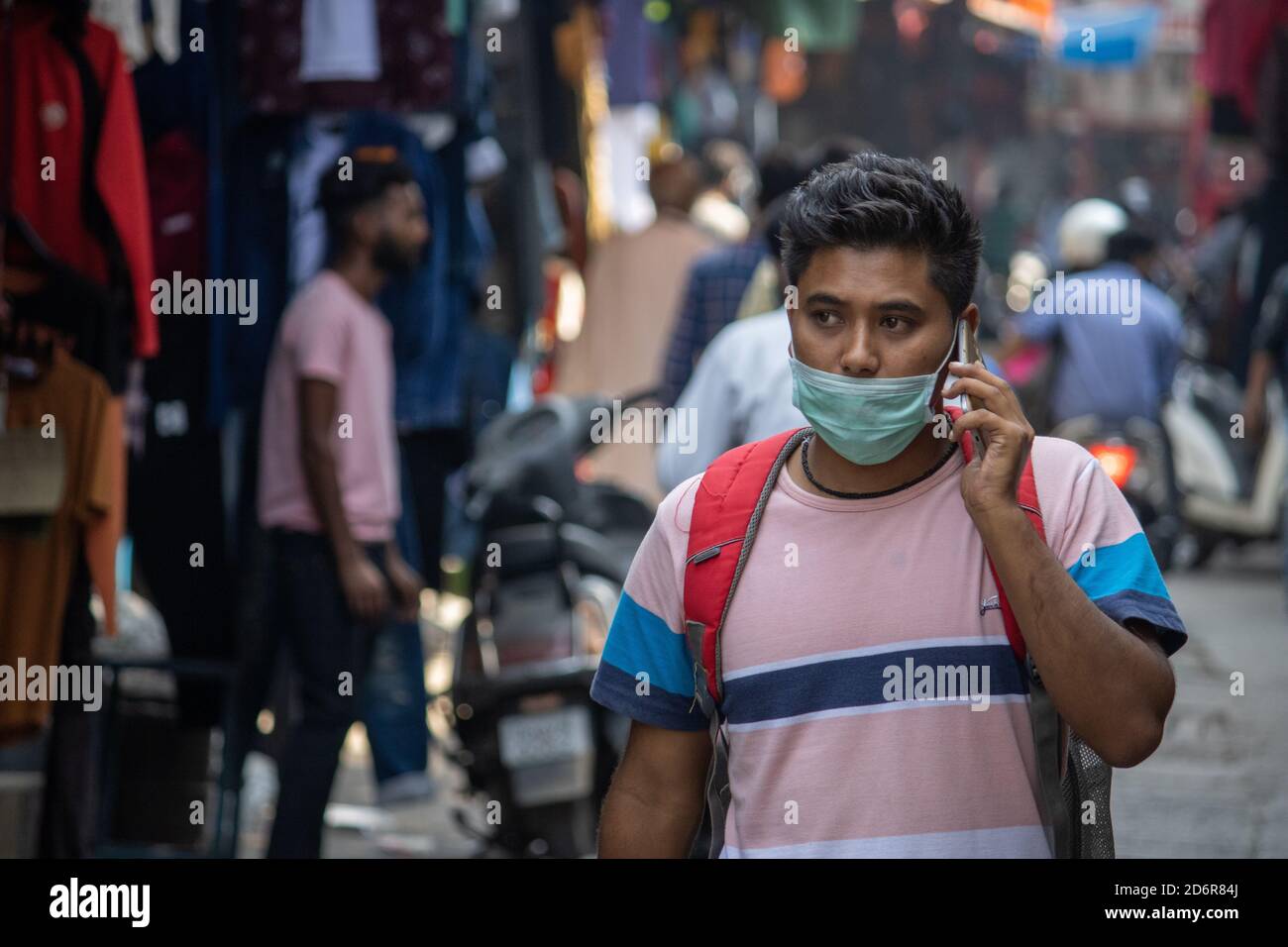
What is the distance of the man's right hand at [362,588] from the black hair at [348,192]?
96 cm

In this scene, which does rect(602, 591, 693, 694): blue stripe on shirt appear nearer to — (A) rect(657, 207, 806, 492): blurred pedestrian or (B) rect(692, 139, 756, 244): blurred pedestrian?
(A) rect(657, 207, 806, 492): blurred pedestrian

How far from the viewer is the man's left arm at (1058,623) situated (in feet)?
7.36

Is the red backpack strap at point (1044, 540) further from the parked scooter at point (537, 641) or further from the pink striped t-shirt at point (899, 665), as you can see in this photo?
the parked scooter at point (537, 641)

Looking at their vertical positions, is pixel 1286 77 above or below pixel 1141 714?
above

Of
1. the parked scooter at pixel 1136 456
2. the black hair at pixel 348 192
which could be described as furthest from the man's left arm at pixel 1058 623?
the parked scooter at pixel 1136 456

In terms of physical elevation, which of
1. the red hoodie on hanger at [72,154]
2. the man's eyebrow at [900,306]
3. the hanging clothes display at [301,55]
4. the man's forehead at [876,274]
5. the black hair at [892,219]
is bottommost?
the man's eyebrow at [900,306]

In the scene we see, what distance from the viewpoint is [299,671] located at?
5.36 meters

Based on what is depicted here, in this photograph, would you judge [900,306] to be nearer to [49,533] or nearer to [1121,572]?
[1121,572]

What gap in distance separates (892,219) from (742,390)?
218 centimetres

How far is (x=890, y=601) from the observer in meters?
2.38

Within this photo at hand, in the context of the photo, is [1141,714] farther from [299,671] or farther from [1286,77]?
[1286,77]

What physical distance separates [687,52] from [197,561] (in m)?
8.48

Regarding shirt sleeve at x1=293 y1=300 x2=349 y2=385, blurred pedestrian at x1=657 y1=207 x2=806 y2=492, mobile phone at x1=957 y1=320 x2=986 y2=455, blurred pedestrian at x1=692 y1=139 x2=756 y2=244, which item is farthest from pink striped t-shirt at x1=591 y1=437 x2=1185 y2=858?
blurred pedestrian at x1=692 y1=139 x2=756 y2=244

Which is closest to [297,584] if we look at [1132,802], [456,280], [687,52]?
[456,280]
